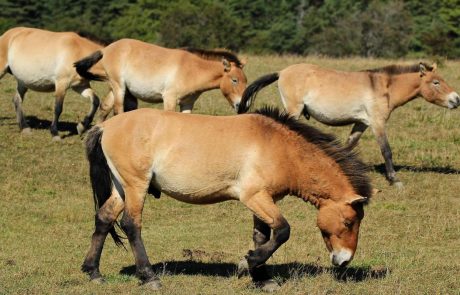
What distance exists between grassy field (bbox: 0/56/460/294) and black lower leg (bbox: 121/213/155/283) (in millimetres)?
154

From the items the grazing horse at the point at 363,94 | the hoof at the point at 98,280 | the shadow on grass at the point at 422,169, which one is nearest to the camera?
the hoof at the point at 98,280

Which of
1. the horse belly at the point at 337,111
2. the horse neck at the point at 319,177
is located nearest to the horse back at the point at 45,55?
the horse belly at the point at 337,111

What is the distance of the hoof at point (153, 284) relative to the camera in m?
9.08

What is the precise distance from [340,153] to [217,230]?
4.00 m

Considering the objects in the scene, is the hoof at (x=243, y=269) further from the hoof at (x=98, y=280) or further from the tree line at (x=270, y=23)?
the tree line at (x=270, y=23)

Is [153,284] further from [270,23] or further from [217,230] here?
[270,23]

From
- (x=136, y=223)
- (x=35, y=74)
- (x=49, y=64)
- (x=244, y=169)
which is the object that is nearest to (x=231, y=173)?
(x=244, y=169)

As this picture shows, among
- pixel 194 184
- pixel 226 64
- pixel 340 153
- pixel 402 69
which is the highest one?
pixel 340 153

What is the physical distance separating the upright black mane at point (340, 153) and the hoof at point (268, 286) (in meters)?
1.29

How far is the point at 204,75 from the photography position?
16.9 meters

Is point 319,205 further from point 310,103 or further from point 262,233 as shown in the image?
point 310,103

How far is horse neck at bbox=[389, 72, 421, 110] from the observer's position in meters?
16.8

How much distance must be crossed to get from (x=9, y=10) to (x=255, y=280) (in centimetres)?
7208

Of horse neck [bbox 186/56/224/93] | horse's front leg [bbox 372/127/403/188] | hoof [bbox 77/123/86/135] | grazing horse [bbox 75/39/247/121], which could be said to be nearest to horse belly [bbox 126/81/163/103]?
grazing horse [bbox 75/39/247/121]
